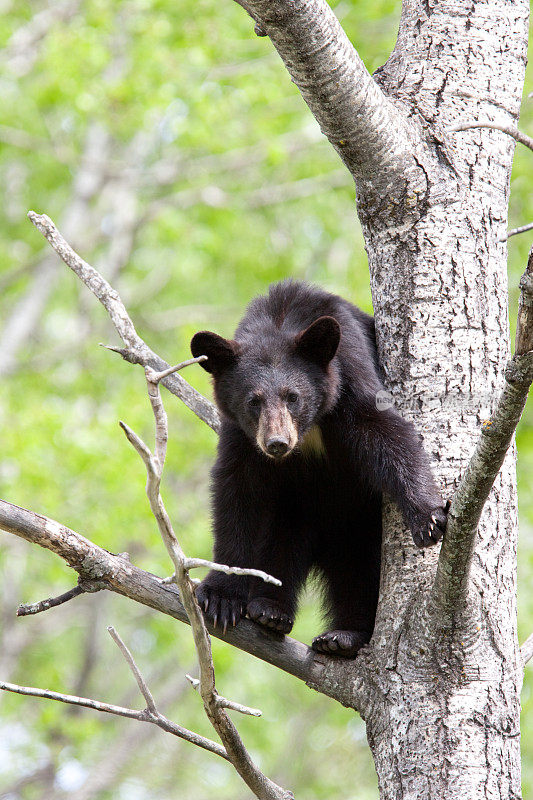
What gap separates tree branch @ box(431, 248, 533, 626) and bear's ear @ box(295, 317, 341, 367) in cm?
144

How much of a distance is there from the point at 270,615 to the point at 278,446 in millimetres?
680

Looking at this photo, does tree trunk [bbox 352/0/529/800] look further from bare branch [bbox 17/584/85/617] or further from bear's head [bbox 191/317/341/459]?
bare branch [bbox 17/584/85/617]

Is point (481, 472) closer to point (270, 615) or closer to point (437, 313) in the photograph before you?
point (437, 313)

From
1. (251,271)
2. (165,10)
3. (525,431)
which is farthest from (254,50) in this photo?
(525,431)

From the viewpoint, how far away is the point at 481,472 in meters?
2.29

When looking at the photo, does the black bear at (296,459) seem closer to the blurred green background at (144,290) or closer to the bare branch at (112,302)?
the bare branch at (112,302)

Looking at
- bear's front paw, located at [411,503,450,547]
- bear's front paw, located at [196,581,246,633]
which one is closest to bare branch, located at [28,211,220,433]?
bear's front paw, located at [196,581,246,633]

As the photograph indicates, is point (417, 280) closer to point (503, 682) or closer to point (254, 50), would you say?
point (503, 682)

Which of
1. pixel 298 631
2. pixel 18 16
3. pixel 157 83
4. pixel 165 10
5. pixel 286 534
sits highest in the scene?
pixel 18 16

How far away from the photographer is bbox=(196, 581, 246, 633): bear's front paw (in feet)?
11.7

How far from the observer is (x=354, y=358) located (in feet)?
12.0

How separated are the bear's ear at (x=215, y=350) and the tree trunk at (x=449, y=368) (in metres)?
0.82

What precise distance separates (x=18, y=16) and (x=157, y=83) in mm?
3860

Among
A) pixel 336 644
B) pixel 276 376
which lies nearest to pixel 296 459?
pixel 276 376
